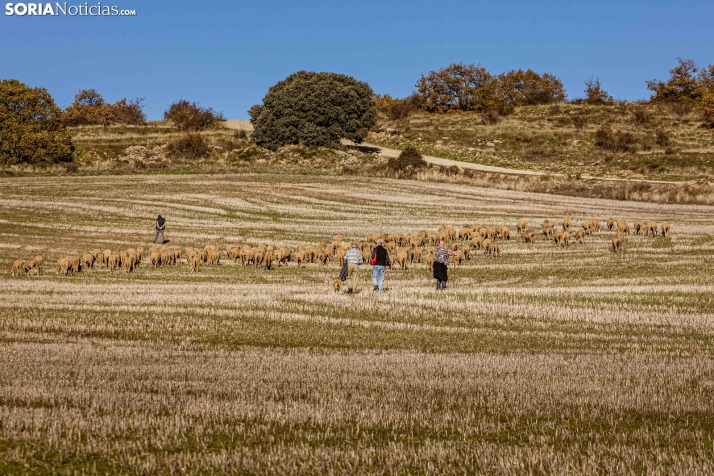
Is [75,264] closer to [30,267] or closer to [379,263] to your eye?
[30,267]

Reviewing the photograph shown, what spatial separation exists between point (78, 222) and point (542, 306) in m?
34.8

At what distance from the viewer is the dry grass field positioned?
870cm

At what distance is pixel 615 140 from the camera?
3861 inches

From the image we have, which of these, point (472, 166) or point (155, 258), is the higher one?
point (472, 166)

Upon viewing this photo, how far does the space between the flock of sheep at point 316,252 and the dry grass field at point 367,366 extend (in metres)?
0.73

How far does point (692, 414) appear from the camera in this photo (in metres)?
10.7

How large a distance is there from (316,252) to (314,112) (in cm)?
5331

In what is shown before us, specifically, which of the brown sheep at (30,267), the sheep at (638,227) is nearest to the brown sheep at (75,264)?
the brown sheep at (30,267)

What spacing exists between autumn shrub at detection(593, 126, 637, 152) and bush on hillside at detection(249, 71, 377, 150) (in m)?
28.8

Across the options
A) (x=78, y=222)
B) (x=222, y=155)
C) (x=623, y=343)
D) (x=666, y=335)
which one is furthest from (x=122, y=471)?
(x=222, y=155)

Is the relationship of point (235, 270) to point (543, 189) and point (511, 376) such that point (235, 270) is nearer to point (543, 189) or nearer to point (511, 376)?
point (511, 376)

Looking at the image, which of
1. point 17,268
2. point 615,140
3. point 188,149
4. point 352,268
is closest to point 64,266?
point 17,268

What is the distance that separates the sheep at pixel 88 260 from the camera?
34.9 metres

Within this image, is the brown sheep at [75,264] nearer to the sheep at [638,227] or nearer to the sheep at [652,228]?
the sheep at [638,227]
